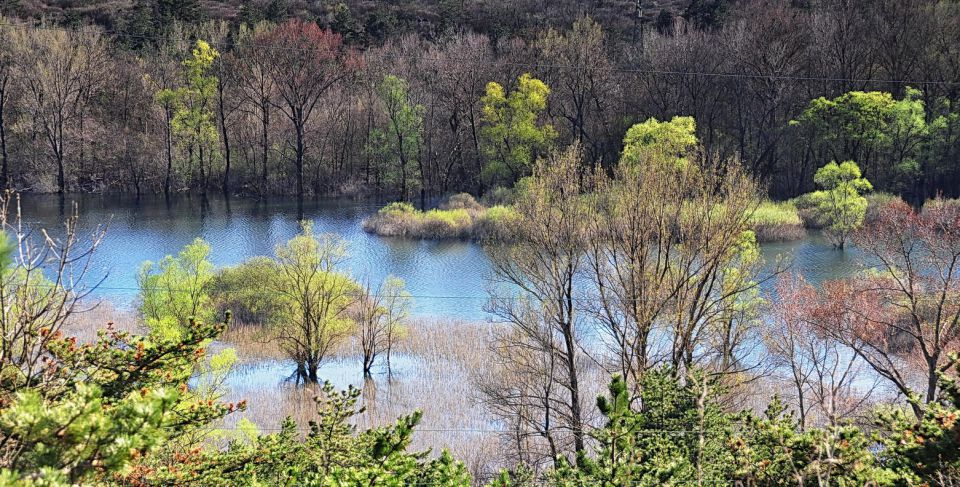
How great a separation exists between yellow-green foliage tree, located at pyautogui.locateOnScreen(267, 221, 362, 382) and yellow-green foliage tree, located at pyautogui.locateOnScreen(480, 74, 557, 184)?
1812 centimetres

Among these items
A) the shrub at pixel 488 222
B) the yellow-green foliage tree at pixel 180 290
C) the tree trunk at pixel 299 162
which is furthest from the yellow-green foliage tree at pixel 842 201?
the tree trunk at pixel 299 162

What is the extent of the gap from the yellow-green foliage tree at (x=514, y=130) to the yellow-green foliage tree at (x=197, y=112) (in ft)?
47.3

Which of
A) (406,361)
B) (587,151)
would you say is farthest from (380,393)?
(587,151)

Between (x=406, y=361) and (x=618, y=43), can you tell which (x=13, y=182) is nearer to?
(x=406, y=361)

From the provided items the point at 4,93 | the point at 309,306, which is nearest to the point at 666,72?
the point at 309,306

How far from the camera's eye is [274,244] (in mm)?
30719

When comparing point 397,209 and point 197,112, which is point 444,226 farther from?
point 197,112

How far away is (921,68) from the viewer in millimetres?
38344

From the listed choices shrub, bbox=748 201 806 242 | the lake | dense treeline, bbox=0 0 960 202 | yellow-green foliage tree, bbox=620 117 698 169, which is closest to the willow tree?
the lake

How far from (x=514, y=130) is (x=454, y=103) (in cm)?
502

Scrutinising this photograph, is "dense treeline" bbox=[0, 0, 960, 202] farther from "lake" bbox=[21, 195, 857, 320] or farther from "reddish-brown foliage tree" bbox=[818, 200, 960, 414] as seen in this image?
"reddish-brown foliage tree" bbox=[818, 200, 960, 414]

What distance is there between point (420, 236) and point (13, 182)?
22106mm

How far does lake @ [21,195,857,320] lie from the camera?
2542 centimetres

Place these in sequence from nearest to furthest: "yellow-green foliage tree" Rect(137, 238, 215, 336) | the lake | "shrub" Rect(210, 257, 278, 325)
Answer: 1. "yellow-green foliage tree" Rect(137, 238, 215, 336)
2. "shrub" Rect(210, 257, 278, 325)
3. the lake
